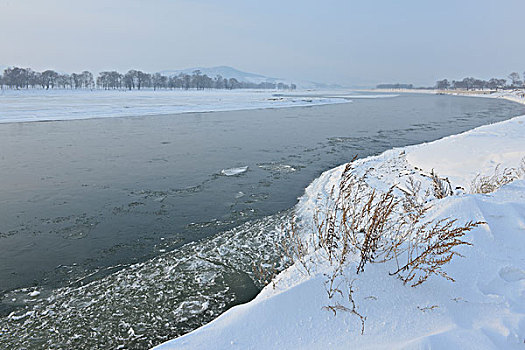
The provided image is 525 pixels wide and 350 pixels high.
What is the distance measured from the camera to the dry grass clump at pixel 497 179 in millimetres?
6554

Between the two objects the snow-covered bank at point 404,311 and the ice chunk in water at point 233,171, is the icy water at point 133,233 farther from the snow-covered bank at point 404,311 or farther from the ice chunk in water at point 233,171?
the snow-covered bank at point 404,311

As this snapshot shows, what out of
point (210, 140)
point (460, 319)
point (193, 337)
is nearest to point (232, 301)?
point (193, 337)

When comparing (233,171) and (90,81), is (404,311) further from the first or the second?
(90,81)

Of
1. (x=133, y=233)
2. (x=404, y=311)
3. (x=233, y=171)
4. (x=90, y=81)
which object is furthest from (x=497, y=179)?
(x=90, y=81)

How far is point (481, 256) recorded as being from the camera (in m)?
3.44

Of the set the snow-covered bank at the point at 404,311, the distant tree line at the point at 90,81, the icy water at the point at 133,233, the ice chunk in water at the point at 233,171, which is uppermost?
the distant tree line at the point at 90,81

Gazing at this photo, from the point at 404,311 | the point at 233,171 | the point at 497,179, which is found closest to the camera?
the point at 404,311

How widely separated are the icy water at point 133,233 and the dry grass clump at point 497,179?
406 centimetres

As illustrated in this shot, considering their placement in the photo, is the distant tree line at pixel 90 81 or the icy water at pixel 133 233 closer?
the icy water at pixel 133 233

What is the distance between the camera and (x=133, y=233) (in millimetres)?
6695

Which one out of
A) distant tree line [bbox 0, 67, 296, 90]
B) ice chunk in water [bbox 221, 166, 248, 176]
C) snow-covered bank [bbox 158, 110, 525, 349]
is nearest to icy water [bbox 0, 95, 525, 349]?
ice chunk in water [bbox 221, 166, 248, 176]

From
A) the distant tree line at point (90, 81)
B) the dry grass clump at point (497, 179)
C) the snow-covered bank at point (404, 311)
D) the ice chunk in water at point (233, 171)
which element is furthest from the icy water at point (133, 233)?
the distant tree line at point (90, 81)

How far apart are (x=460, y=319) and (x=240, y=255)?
3805 millimetres

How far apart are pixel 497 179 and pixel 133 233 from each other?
781 cm
